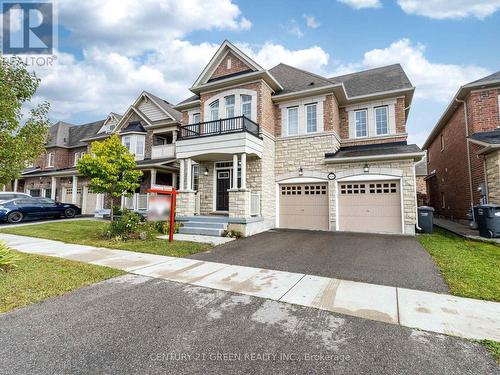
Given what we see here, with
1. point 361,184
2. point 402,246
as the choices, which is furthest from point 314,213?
point 402,246

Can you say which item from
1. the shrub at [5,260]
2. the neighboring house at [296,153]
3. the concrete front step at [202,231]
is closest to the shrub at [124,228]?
the concrete front step at [202,231]

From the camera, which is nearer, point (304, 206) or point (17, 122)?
point (17, 122)

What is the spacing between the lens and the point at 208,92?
543 inches

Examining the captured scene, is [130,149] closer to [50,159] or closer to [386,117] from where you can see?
[50,159]

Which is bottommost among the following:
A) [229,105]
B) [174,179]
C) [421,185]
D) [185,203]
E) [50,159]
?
[185,203]

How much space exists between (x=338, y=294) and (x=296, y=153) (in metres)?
9.51

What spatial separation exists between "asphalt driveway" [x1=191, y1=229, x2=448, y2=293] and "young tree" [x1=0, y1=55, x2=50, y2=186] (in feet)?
20.5

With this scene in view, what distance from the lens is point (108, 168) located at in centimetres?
1163

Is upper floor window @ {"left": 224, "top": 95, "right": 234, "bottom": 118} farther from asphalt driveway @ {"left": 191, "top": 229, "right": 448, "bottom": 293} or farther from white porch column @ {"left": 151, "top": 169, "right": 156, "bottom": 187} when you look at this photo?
asphalt driveway @ {"left": 191, "top": 229, "right": 448, "bottom": 293}

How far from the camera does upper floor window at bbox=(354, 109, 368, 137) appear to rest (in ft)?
43.7

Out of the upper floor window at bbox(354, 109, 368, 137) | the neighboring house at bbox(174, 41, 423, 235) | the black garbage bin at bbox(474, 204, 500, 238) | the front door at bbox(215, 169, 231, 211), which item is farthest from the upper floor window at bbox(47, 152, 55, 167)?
the black garbage bin at bbox(474, 204, 500, 238)

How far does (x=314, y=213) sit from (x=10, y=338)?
11435 mm

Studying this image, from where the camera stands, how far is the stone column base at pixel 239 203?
10969 millimetres

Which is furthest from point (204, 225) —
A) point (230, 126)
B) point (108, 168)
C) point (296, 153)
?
point (296, 153)
